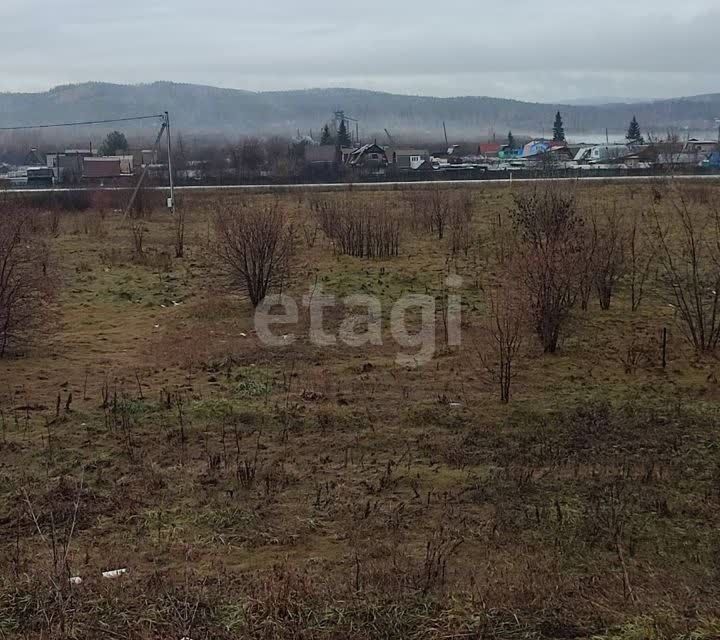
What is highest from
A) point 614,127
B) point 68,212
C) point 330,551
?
point 614,127

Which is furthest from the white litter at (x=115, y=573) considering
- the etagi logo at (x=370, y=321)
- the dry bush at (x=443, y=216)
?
the dry bush at (x=443, y=216)

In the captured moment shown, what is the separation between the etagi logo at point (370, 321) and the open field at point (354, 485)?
20 centimetres

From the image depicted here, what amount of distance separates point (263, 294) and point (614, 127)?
130388 millimetres

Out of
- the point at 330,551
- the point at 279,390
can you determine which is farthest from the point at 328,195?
the point at 330,551

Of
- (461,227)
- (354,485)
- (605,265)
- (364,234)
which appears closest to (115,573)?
(354,485)

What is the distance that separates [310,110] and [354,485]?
155999 mm

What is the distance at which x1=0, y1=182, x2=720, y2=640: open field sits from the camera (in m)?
4.11

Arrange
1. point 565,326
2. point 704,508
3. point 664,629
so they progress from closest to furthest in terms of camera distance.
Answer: point 664,629
point 704,508
point 565,326

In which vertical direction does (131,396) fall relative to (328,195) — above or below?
below

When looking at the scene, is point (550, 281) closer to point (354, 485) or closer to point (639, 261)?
point (354, 485)

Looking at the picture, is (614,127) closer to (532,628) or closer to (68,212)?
(68,212)

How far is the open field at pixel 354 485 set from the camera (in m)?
4.11

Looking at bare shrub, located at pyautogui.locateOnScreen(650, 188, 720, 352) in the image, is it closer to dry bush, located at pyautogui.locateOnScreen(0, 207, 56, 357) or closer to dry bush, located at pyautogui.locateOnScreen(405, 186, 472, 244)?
dry bush, located at pyautogui.locateOnScreen(405, 186, 472, 244)

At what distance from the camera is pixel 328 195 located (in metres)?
25.3
